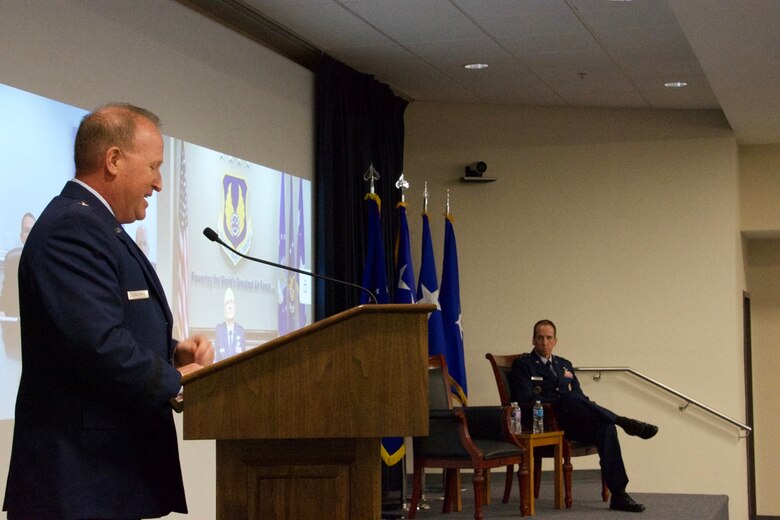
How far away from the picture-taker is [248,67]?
6.64 metres

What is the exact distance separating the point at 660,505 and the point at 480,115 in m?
3.62

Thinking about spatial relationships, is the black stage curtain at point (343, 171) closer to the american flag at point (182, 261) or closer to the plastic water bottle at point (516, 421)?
the plastic water bottle at point (516, 421)

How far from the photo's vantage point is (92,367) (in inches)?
76.9

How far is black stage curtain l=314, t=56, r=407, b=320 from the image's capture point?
745 cm

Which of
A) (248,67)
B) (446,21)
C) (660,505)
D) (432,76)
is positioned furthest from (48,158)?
(660,505)

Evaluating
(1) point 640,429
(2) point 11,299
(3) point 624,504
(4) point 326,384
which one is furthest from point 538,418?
(4) point 326,384

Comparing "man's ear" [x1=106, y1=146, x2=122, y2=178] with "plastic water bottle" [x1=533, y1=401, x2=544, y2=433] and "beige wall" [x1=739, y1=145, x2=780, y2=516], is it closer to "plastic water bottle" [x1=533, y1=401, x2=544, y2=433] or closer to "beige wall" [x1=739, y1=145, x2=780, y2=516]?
"plastic water bottle" [x1=533, y1=401, x2=544, y2=433]

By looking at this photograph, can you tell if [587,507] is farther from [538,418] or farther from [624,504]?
[538,418]

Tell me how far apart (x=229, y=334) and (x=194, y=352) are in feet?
12.9

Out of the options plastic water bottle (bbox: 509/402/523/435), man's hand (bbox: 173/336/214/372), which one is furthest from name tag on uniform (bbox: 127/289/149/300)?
plastic water bottle (bbox: 509/402/523/435)

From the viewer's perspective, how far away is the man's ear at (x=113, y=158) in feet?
6.93

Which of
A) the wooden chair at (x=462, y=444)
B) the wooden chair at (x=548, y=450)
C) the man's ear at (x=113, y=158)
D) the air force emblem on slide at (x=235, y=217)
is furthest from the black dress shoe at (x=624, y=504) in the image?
the man's ear at (x=113, y=158)

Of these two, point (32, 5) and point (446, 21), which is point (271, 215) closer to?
point (446, 21)

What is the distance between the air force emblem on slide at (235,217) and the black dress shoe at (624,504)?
110 inches
